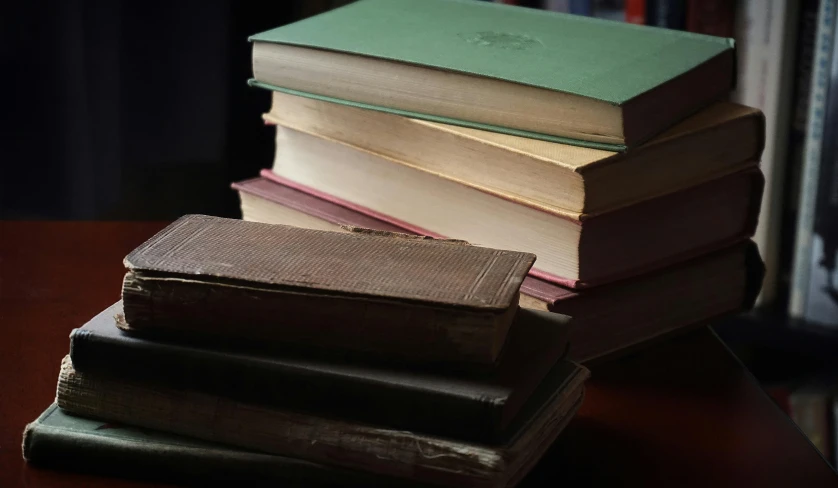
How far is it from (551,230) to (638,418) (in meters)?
0.14

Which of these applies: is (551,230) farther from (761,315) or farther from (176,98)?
(176,98)

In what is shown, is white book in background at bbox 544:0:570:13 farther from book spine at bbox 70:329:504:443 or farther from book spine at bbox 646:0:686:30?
book spine at bbox 70:329:504:443

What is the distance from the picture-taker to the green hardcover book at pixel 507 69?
0.71 metres

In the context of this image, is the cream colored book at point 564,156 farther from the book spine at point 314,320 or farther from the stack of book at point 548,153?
the book spine at point 314,320

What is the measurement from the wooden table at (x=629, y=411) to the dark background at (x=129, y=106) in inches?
17.0

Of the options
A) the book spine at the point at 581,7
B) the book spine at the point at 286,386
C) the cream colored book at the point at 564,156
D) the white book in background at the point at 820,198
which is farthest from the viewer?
the book spine at the point at 581,7

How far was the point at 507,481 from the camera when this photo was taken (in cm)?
51

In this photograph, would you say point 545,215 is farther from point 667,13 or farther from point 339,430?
point 667,13

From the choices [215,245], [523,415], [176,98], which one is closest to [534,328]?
[523,415]

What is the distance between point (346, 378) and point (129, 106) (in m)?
0.89

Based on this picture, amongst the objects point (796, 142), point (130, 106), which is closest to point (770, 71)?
point (796, 142)

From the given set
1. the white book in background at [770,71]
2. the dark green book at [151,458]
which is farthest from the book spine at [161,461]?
the white book in background at [770,71]

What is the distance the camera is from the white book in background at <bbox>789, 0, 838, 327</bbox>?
3.57ft

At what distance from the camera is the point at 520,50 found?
31.7 inches
